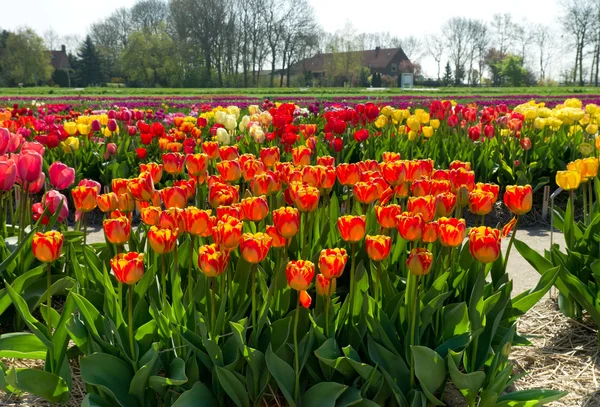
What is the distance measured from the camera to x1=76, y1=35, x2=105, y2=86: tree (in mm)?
58312

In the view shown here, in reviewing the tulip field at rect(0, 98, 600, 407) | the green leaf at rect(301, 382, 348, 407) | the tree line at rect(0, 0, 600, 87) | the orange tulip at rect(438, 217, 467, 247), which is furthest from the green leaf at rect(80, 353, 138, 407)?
the tree line at rect(0, 0, 600, 87)

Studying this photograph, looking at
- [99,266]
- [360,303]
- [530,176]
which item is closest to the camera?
[360,303]

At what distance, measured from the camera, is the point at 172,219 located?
71.1 inches

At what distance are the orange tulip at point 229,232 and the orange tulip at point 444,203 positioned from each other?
79cm

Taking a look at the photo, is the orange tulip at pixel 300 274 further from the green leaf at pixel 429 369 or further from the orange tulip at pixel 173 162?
the orange tulip at pixel 173 162

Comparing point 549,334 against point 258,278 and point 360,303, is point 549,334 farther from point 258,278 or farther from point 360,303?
point 258,278

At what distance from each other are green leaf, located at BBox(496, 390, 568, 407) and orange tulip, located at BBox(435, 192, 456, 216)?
657mm

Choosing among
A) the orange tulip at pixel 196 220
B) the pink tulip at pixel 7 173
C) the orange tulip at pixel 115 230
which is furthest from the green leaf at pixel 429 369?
the pink tulip at pixel 7 173

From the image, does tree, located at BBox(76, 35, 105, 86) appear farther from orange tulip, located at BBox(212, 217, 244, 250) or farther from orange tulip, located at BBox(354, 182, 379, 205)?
orange tulip, located at BBox(212, 217, 244, 250)

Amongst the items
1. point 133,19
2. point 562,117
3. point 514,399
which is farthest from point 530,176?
point 133,19

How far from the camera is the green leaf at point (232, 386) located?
5.71 ft

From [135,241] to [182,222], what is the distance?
709 mm

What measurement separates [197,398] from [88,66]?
6199 centimetres

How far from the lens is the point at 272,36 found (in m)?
58.7
